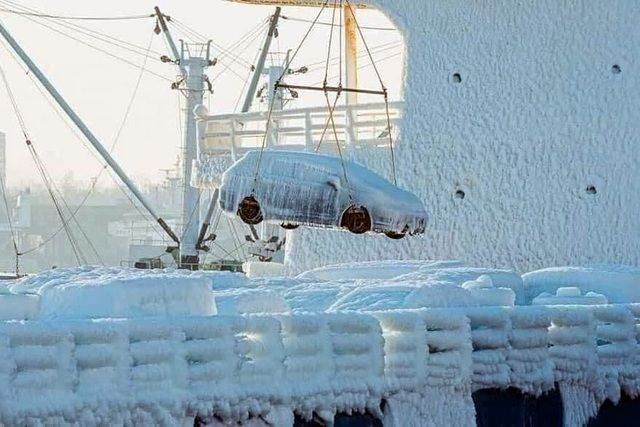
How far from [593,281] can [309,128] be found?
5.80 metres

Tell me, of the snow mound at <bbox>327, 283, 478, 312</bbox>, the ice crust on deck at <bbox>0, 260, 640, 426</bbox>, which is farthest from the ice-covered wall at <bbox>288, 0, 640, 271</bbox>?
the snow mound at <bbox>327, 283, 478, 312</bbox>

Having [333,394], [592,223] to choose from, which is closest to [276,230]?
[592,223]

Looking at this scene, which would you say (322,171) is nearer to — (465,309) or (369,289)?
(369,289)

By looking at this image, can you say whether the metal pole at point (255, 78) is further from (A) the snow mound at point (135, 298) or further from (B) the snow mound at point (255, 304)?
(A) the snow mound at point (135, 298)

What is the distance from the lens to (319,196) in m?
17.6

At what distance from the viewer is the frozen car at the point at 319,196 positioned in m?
17.5

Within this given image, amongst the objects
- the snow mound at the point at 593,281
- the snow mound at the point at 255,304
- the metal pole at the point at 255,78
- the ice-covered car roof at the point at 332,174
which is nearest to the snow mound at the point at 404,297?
the snow mound at the point at 255,304

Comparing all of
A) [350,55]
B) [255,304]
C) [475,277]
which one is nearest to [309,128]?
[350,55]

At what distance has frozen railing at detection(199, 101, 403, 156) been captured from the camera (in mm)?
21844

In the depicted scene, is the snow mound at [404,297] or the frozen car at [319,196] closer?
the snow mound at [404,297]

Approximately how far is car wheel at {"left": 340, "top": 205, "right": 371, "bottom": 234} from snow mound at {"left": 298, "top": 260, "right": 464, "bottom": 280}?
2134 millimetres

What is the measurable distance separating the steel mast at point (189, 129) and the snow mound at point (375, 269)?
995cm

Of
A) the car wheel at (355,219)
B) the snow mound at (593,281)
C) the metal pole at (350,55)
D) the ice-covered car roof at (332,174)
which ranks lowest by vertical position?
the snow mound at (593,281)

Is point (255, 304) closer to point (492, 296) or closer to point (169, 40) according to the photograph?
point (492, 296)
